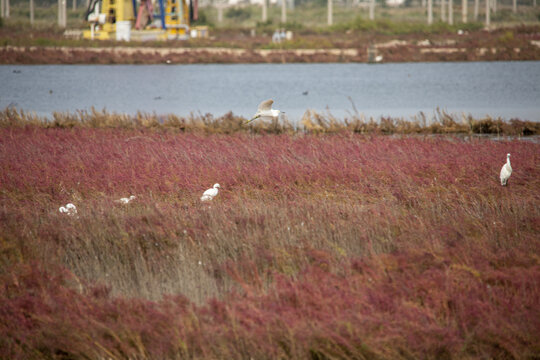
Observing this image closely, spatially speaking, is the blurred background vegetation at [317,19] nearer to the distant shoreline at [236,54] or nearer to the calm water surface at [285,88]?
the distant shoreline at [236,54]

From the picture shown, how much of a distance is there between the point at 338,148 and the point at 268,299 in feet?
27.1

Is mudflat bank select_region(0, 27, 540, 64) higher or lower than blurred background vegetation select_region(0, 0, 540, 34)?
lower

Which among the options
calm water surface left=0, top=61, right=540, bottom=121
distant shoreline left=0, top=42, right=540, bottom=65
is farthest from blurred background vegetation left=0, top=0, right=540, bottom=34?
calm water surface left=0, top=61, right=540, bottom=121

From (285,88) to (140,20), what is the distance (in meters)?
35.9

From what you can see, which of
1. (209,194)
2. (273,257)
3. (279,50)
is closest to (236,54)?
(279,50)

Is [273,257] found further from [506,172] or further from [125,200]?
[506,172]

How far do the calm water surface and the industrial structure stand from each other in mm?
12227

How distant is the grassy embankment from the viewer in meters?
5.05

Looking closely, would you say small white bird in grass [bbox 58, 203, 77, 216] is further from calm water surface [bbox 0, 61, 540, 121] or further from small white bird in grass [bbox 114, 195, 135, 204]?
calm water surface [bbox 0, 61, 540, 121]

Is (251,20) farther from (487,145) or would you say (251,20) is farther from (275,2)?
(487,145)

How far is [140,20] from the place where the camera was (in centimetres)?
7181

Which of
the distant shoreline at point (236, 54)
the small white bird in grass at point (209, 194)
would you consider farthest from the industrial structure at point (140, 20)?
the small white bird in grass at point (209, 194)

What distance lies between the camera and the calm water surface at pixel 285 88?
3092 centimetres

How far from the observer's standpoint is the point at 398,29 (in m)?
74.8
